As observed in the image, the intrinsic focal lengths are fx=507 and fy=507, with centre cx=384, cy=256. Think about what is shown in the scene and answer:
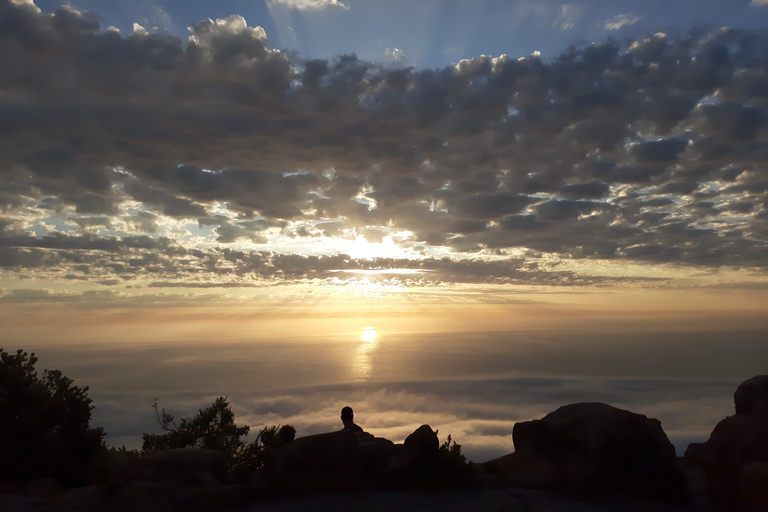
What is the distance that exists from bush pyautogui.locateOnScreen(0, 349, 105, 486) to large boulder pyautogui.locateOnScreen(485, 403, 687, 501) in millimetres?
13222

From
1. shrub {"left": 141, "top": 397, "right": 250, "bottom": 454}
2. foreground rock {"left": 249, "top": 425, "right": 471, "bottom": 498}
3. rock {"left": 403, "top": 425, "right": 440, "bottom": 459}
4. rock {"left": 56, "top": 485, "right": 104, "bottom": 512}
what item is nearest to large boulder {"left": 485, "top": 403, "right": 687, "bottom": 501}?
foreground rock {"left": 249, "top": 425, "right": 471, "bottom": 498}

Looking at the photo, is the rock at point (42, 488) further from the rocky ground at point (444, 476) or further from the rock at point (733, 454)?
the rock at point (733, 454)

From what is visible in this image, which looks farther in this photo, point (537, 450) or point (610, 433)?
point (537, 450)

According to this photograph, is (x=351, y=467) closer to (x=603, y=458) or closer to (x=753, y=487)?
(x=603, y=458)

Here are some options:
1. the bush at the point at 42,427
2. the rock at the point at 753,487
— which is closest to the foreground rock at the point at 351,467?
the rock at the point at 753,487

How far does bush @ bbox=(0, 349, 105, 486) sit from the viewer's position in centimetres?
1482

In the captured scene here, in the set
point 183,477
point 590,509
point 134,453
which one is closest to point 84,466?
point 134,453

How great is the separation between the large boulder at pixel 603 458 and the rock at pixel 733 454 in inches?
65.1

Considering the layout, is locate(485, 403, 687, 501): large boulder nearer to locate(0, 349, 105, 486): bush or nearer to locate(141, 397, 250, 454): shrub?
locate(141, 397, 250, 454): shrub

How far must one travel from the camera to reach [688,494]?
1134 centimetres

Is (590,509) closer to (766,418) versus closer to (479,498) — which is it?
(479,498)

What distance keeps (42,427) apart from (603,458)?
16.3m

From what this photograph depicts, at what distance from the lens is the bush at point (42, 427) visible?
14.8 metres

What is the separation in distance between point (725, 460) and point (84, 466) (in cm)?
1760
